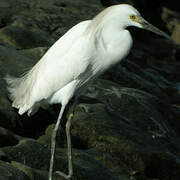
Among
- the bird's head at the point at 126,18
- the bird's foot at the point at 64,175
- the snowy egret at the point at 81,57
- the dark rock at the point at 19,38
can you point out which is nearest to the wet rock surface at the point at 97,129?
the dark rock at the point at 19,38

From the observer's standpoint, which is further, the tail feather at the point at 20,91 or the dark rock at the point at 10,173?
the tail feather at the point at 20,91

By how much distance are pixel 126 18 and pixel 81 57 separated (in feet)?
2.13

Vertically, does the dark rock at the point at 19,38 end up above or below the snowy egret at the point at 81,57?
below

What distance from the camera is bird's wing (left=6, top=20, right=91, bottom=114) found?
17.9 ft

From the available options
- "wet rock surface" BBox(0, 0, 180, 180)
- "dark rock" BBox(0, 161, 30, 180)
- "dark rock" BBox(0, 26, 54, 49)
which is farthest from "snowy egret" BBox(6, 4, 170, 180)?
"dark rock" BBox(0, 26, 54, 49)

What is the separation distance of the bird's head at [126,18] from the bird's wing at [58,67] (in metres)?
0.37

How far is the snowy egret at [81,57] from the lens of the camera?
17.6ft

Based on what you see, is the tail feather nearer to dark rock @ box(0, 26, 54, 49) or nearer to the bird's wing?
the bird's wing

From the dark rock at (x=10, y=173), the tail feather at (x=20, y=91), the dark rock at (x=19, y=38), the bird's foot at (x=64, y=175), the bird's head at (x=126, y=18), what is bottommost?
the dark rock at (x=19, y=38)

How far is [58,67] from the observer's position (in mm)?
5602

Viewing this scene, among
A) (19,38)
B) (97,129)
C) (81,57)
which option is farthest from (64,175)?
(19,38)

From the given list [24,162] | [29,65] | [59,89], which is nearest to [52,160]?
[24,162]

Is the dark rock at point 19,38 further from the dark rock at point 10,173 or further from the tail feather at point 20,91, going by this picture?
the dark rock at point 10,173

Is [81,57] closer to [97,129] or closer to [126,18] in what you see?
[126,18]
